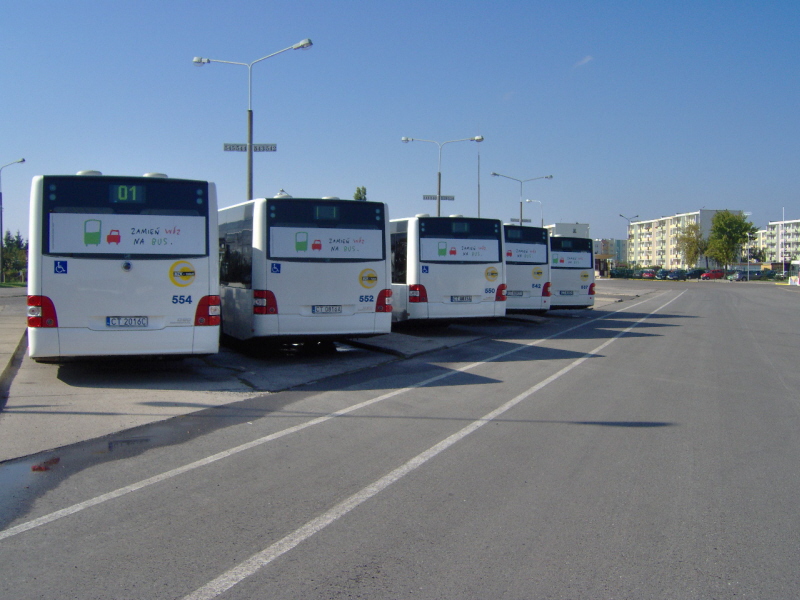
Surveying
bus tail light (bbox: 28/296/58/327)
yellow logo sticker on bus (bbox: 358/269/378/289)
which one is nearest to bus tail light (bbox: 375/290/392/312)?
yellow logo sticker on bus (bbox: 358/269/378/289)

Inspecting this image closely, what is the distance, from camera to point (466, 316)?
57.9ft

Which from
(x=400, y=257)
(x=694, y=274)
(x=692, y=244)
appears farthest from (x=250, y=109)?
(x=692, y=244)

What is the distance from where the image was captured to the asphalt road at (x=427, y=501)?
12.5 ft

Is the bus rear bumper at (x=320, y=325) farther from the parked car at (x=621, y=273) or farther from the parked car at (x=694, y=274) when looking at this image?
the parked car at (x=694, y=274)

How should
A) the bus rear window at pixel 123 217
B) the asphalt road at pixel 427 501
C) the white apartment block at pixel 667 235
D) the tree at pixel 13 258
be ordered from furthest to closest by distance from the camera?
the white apartment block at pixel 667 235
the tree at pixel 13 258
the bus rear window at pixel 123 217
the asphalt road at pixel 427 501

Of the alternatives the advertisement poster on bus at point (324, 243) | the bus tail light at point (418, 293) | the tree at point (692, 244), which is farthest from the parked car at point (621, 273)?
the advertisement poster on bus at point (324, 243)

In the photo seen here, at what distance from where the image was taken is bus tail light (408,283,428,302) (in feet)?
56.5

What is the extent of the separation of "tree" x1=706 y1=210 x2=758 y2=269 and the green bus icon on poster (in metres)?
130

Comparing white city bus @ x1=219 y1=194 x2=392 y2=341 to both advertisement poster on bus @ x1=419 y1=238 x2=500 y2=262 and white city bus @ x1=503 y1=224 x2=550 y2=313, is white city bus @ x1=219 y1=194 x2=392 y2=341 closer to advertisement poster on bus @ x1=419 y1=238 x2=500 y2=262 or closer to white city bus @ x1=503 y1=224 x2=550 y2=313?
advertisement poster on bus @ x1=419 y1=238 x2=500 y2=262

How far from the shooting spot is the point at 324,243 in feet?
41.8

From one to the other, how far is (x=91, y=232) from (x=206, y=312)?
1.97m

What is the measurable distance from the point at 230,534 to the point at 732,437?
17.4 ft

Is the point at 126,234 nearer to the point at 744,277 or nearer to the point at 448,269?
the point at 448,269

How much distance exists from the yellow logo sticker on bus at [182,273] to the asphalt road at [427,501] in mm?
2341
